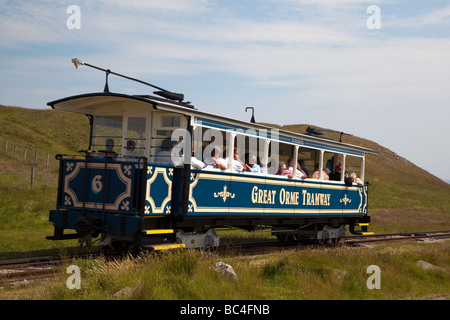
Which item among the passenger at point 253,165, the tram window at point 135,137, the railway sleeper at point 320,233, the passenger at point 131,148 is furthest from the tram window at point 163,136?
the railway sleeper at point 320,233

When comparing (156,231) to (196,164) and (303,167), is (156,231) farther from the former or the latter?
(303,167)

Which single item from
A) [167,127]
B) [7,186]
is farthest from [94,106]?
[7,186]

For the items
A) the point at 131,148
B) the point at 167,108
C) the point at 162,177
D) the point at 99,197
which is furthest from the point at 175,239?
the point at 167,108

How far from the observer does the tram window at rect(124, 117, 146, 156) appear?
11156mm

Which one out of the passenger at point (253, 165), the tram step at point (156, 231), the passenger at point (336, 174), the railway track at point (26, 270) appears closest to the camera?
the railway track at point (26, 270)

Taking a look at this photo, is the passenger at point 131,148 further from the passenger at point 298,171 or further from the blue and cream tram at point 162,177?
the passenger at point 298,171

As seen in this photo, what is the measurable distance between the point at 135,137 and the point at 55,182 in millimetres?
16114

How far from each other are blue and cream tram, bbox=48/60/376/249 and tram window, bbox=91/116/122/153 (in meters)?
0.02

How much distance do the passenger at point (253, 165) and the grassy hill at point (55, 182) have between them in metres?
5.90

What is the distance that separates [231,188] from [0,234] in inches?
303

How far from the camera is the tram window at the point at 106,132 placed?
451 inches

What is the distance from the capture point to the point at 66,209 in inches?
436

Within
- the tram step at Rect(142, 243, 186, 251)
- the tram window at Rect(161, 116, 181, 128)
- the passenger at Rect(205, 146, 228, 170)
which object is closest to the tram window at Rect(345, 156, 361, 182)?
the passenger at Rect(205, 146, 228, 170)
